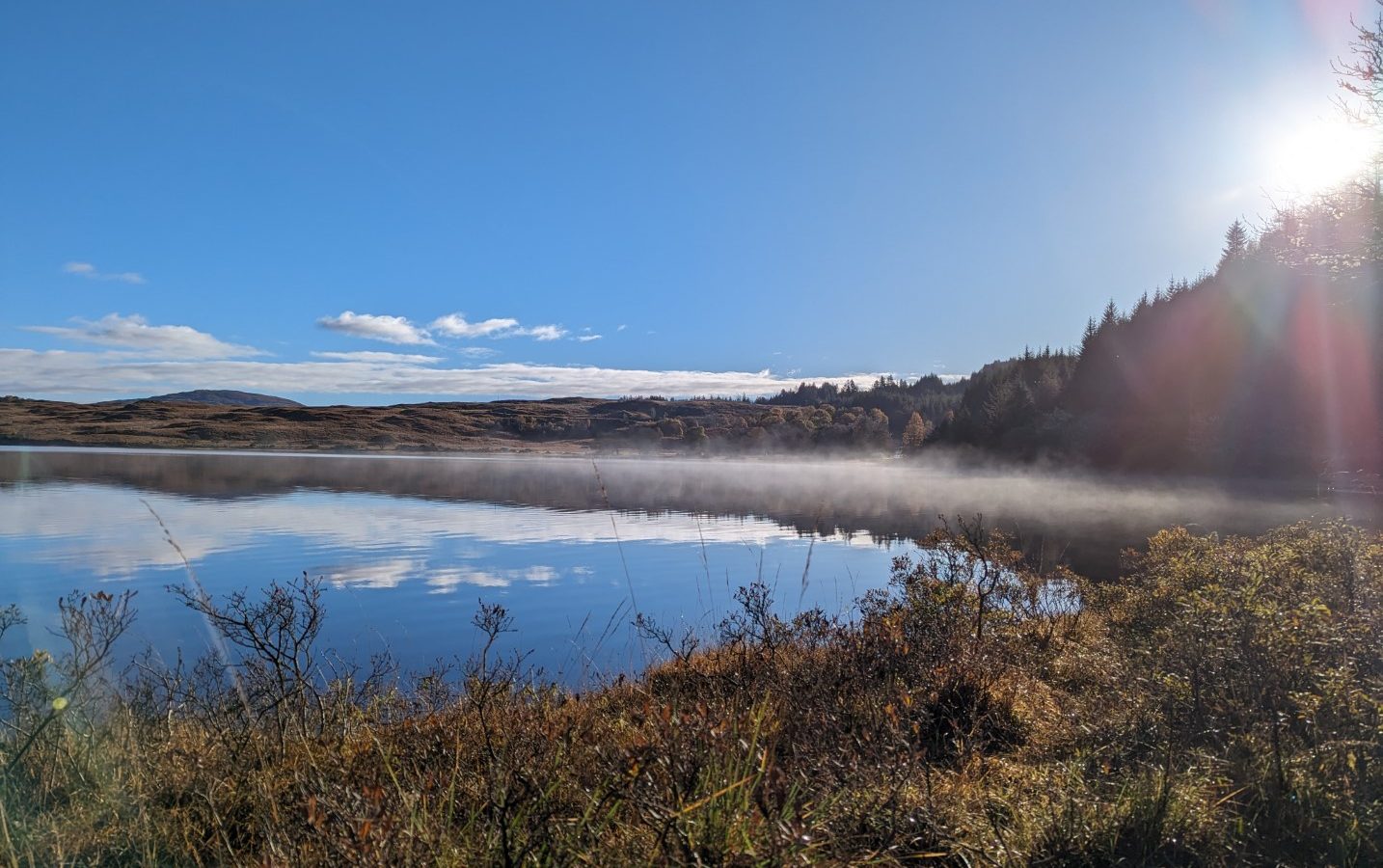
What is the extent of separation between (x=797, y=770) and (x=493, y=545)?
15.6m

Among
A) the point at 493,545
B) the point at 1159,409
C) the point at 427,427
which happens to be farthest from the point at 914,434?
the point at 493,545

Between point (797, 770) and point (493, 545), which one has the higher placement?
point (797, 770)

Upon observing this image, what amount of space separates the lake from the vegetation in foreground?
1435 mm

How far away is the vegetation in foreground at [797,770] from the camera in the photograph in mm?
2658

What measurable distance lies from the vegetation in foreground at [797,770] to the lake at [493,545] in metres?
1.43

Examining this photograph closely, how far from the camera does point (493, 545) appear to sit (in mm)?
17984

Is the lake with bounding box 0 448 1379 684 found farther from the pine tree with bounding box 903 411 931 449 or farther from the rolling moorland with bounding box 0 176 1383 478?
the pine tree with bounding box 903 411 931 449

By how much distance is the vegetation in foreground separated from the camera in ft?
8.72

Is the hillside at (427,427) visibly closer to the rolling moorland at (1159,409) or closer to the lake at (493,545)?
the rolling moorland at (1159,409)

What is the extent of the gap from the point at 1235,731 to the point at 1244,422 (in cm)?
6313

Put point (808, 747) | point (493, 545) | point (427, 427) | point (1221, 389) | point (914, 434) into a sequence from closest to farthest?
point (808, 747) → point (493, 545) → point (1221, 389) → point (914, 434) → point (427, 427)

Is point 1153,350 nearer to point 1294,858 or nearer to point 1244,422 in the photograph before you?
point 1244,422

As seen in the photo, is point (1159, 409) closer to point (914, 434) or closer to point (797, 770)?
point (914, 434)

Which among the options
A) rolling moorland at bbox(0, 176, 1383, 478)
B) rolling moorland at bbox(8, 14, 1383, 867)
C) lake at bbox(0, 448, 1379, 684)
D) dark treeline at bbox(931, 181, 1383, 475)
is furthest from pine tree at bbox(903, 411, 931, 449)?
rolling moorland at bbox(8, 14, 1383, 867)
